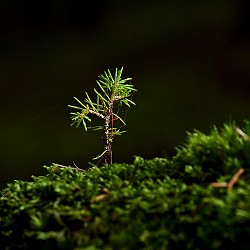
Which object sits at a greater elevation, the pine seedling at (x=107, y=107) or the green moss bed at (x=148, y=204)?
the pine seedling at (x=107, y=107)

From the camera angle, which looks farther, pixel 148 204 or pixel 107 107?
pixel 107 107

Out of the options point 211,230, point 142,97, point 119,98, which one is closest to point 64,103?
point 142,97

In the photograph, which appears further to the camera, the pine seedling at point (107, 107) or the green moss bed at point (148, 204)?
the pine seedling at point (107, 107)

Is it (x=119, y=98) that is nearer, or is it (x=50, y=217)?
(x=50, y=217)

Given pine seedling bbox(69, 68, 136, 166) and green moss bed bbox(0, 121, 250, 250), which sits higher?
pine seedling bbox(69, 68, 136, 166)

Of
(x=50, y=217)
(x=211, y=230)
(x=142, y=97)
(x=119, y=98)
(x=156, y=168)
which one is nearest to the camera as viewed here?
(x=211, y=230)

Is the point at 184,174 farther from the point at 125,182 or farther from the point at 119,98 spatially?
the point at 119,98

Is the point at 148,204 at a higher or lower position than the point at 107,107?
lower

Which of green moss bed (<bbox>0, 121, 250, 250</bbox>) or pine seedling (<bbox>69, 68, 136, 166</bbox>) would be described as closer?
green moss bed (<bbox>0, 121, 250, 250</bbox>)
